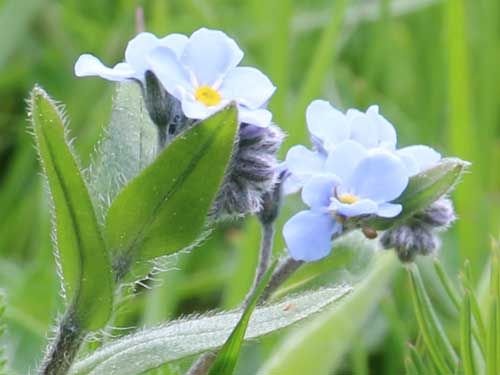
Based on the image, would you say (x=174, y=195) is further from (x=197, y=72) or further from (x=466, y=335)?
(x=466, y=335)

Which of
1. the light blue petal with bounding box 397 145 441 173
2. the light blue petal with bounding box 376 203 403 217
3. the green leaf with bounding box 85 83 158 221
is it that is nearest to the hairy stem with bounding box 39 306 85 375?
the green leaf with bounding box 85 83 158 221

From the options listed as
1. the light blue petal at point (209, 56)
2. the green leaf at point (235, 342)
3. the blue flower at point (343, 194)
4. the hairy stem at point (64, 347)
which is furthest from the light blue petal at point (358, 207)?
the hairy stem at point (64, 347)

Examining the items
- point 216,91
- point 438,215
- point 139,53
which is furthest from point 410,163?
point 139,53

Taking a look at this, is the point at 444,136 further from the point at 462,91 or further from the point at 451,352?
the point at 451,352

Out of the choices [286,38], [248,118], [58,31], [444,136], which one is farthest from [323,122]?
[58,31]

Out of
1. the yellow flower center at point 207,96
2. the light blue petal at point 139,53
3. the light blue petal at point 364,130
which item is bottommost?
the light blue petal at point 364,130

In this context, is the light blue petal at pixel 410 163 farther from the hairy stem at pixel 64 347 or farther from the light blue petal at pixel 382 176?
the hairy stem at pixel 64 347

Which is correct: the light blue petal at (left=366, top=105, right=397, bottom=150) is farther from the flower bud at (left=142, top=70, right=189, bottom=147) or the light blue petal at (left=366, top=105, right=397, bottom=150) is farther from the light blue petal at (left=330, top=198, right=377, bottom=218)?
the flower bud at (left=142, top=70, right=189, bottom=147)
